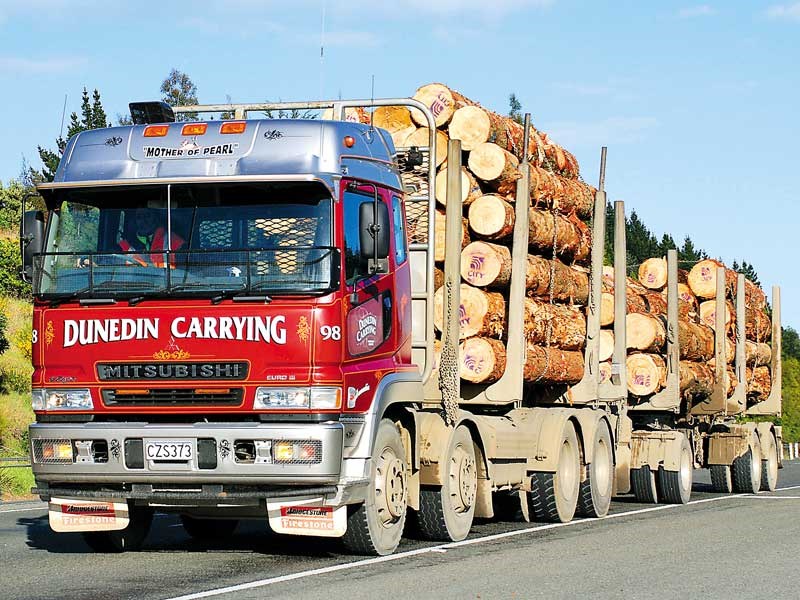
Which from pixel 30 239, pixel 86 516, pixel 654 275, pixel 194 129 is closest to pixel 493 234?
pixel 194 129

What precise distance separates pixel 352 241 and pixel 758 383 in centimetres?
1843

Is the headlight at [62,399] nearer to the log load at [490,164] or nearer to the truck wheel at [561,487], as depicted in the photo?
the log load at [490,164]

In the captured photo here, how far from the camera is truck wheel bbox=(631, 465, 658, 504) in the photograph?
20.5m

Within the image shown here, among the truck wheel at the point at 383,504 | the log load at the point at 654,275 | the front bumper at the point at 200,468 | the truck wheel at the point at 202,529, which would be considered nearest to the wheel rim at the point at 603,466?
the truck wheel at the point at 202,529

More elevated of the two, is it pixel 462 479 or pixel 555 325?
pixel 555 325

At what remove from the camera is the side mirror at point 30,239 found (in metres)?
10.9

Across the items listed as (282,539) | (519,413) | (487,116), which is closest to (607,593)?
(282,539)

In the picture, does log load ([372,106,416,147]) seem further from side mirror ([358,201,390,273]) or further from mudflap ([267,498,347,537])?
mudflap ([267,498,347,537])

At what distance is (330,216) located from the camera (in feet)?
35.0

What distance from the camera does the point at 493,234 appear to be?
1455cm

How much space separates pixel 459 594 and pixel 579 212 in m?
9.05

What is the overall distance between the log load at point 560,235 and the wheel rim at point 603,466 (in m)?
2.32

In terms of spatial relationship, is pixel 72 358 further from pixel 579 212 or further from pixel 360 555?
pixel 579 212

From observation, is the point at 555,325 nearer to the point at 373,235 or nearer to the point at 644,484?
the point at 644,484
